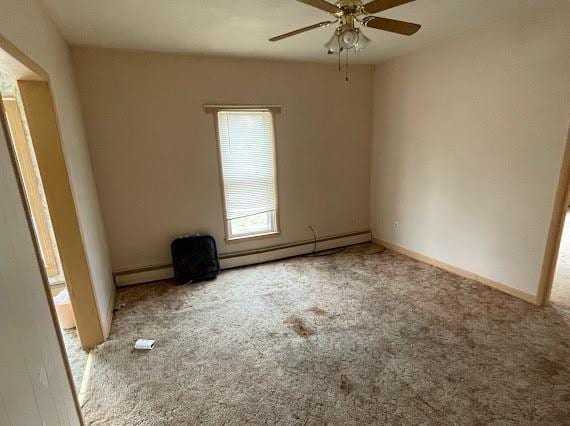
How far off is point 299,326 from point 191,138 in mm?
2237

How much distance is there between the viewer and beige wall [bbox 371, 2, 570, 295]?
238 centimetres

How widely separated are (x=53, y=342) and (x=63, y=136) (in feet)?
4.61

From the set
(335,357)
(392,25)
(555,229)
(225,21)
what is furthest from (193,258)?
(555,229)

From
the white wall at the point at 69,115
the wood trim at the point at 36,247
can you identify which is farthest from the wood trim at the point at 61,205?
the wood trim at the point at 36,247

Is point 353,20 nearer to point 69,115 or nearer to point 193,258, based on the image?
point 69,115

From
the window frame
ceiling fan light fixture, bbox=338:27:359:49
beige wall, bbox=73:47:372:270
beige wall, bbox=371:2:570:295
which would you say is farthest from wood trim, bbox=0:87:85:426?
beige wall, bbox=371:2:570:295

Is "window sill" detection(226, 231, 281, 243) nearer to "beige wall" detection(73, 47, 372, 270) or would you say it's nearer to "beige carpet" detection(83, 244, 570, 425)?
"beige wall" detection(73, 47, 372, 270)

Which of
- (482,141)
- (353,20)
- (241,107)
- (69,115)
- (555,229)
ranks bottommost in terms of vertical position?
(555,229)

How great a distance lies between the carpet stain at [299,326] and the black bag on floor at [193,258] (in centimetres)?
122

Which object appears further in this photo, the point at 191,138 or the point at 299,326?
the point at 191,138

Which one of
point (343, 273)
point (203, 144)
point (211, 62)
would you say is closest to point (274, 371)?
point (343, 273)

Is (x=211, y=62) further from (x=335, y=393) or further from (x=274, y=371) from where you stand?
(x=335, y=393)

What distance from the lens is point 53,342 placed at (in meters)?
1.32

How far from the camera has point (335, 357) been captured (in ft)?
6.89
